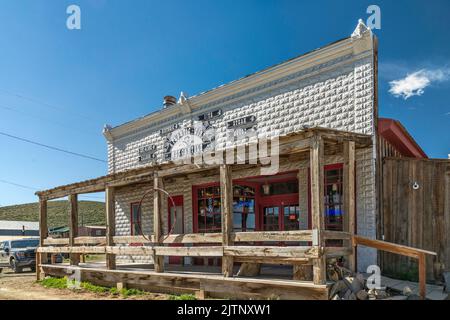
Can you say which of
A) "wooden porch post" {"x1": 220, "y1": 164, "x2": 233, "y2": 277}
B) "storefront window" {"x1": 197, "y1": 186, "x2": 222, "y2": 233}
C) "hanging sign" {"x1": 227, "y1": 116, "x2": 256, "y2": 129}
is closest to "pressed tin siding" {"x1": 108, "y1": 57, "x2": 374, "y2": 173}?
"hanging sign" {"x1": 227, "y1": 116, "x2": 256, "y2": 129}

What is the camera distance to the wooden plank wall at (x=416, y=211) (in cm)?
848

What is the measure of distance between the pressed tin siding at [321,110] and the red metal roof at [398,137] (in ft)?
2.01

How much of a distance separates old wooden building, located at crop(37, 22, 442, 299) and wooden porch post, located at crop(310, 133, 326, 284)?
2 cm

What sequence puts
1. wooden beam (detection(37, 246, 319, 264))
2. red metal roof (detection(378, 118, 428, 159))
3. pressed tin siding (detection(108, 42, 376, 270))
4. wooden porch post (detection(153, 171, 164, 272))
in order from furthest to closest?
wooden porch post (detection(153, 171, 164, 272)) < red metal roof (detection(378, 118, 428, 159)) < pressed tin siding (detection(108, 42, 376, 270)) < wooden beam (detection(37, 246, 319, 264))

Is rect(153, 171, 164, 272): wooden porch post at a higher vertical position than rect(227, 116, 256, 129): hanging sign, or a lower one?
lower

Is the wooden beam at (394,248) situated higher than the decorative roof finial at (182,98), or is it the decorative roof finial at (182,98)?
the decorative roof finial at (182,98)

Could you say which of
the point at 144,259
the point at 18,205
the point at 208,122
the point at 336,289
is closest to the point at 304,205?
the point at 336,289

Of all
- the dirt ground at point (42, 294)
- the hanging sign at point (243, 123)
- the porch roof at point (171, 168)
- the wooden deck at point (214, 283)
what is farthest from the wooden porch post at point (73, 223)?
the hanging sign at point (243, 123)

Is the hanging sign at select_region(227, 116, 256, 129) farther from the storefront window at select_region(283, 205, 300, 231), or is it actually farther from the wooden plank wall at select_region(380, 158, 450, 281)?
the wooden plank wall at select_region(380, 158, 450, 281)

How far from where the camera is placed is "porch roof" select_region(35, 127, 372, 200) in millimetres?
7461

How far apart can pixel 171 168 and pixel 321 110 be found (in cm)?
418

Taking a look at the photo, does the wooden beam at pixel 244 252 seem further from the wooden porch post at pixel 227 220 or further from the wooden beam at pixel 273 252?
the wooden porch post at pixel 227 220

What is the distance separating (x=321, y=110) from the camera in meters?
10.1
